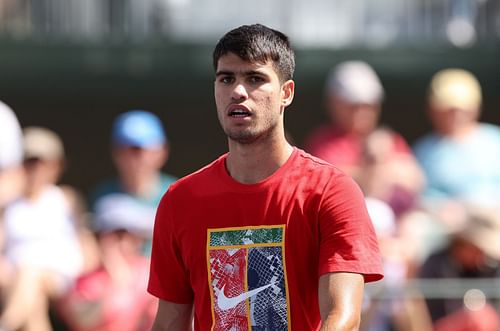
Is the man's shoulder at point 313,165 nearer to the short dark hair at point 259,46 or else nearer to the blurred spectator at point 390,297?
the short dark hair at point 259,46

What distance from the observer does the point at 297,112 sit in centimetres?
1170

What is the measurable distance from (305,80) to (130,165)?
10.5 ft

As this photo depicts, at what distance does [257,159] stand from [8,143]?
4.68 metres

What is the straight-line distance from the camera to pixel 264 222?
4.10 metres

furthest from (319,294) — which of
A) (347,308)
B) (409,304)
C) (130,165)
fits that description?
(130,165)

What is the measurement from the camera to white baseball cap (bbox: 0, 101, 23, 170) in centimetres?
843

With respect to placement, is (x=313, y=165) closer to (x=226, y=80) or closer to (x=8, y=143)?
(x=226, y=80)

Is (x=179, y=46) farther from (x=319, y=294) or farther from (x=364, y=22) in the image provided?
(x=319, y=294)

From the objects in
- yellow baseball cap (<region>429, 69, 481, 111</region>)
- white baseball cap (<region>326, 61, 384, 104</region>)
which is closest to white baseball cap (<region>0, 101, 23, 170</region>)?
A: white baseball cap (<region>326, 61, 384, 104</region>)

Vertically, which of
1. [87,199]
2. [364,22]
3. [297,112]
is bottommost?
[87,199]

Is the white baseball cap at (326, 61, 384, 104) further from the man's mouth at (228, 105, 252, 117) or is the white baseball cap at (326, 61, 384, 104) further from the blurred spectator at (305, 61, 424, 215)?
the man's mouth at (228, 105, 252, 117)

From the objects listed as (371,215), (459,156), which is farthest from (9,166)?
(459,156)

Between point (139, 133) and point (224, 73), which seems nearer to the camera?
point (224, 73)

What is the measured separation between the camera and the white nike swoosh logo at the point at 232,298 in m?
4.13
